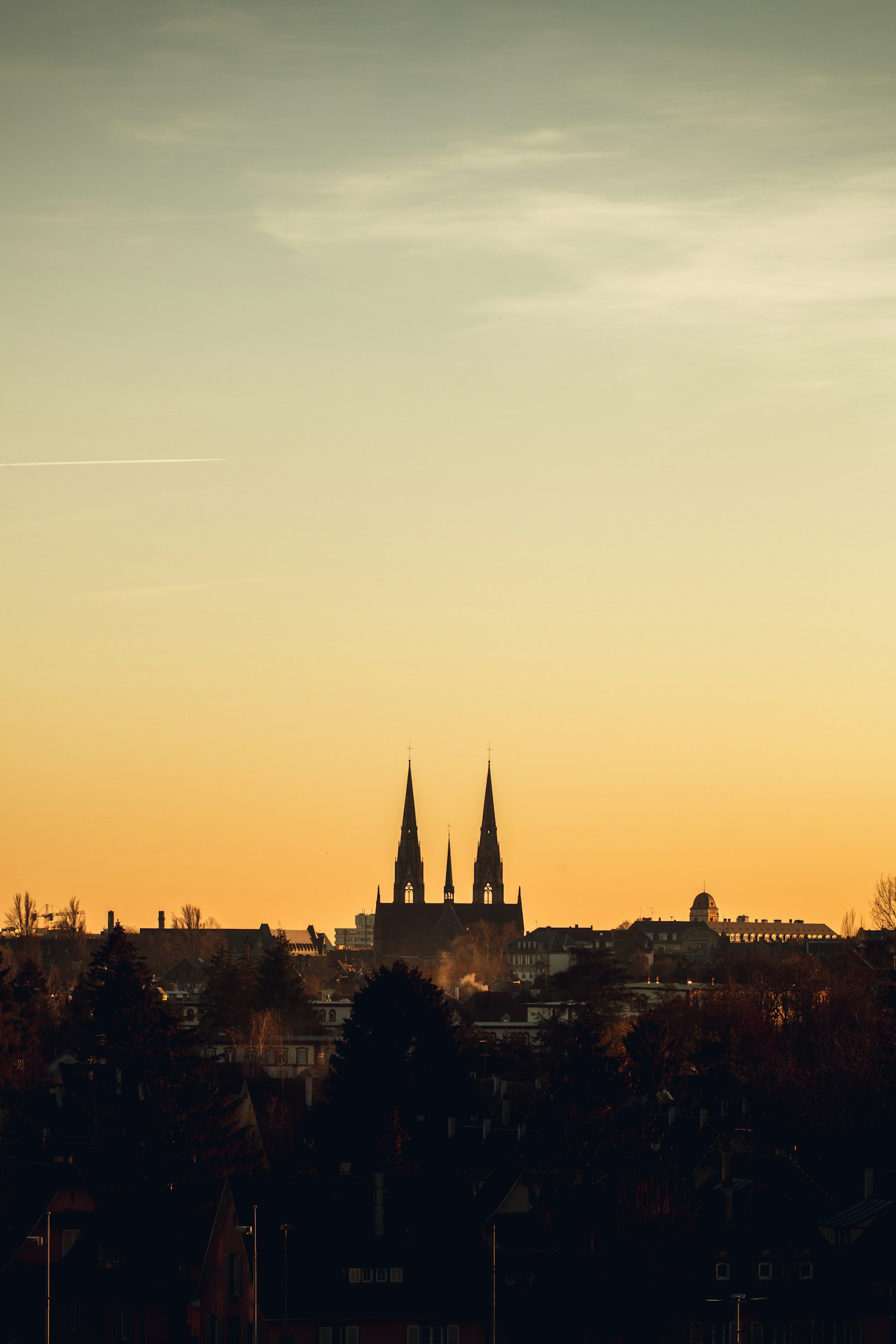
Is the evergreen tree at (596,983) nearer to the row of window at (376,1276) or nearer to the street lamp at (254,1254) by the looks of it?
the row of window at (376,1276)

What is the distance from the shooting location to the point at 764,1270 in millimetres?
63531

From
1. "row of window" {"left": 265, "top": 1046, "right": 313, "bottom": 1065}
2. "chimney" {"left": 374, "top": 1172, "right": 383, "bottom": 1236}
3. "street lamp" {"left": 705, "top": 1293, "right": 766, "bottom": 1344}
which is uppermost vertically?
"row of window" {"left": 265, "top": 1046, "right": 313, "bottom": 1065}

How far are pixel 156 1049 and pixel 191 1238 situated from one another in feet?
25.2

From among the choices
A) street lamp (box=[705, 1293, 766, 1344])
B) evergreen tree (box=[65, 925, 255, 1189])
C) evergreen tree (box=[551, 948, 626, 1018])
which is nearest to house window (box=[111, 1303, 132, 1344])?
evergreen tree (box=[65, 925, 255, 1189])

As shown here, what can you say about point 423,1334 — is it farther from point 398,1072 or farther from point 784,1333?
point 398,1072

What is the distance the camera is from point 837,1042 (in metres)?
93.4

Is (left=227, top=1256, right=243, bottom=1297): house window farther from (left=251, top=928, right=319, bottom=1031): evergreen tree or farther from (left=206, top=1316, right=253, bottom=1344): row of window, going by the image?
(left=251, top=928, right=319, bottom=1031): evergreen tree

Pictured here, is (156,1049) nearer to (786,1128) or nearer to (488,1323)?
(488,1323)

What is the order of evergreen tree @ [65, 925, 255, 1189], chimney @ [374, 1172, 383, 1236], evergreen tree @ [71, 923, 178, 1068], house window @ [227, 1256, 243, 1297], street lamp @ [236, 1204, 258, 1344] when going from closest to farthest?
street lamp @ [236, 1204, 258, 1344]
house window @ [227, 1256, 243, 1297]
chimney @ [374, 1172, 383, 1236]
evergreen tree @ [65, 925, 255, 1189]
evergreen tree @ [71, 923, 178, 1068]

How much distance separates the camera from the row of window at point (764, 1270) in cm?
6284

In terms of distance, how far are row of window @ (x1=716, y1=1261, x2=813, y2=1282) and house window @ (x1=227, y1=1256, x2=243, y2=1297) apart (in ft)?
45.9

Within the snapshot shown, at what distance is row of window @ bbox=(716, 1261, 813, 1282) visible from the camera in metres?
62.8

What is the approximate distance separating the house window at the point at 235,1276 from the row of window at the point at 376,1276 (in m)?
3.15

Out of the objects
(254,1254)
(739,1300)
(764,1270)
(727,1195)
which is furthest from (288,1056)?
(739,1300)
